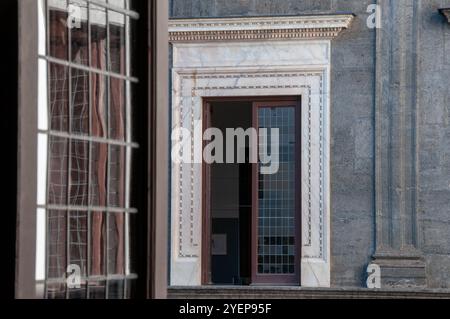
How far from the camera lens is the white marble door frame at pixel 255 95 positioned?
15586mm

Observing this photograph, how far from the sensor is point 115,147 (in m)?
7.07

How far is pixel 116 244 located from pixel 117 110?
0.73 metres

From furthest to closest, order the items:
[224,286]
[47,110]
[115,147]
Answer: [224,286] < [115,147] < [47,110]

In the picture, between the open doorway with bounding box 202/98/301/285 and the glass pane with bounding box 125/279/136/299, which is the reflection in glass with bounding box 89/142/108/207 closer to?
the glass pane with bounding box 125/279/136/299

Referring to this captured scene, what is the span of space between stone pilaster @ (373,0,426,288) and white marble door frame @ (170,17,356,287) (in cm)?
64

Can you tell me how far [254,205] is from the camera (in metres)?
15.8

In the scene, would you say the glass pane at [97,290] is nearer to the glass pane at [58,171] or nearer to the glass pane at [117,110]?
the glass pane at [58,171]

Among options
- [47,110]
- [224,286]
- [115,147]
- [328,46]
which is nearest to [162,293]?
[115,147]

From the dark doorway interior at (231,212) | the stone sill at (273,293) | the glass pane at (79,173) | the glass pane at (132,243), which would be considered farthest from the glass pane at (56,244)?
the dark doorway interior at (231,212)

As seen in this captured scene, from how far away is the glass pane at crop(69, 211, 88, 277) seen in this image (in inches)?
265
